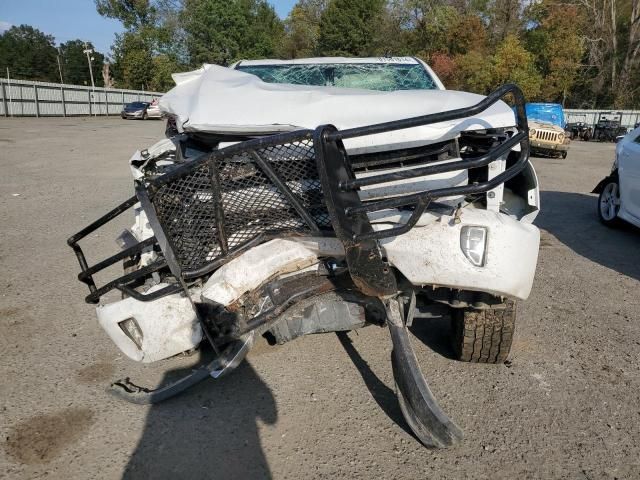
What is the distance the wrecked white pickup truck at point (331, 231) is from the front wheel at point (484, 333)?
0.03ft

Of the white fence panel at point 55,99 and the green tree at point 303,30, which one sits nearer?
the white fence panel at point 55,99

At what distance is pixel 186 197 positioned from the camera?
2.41m

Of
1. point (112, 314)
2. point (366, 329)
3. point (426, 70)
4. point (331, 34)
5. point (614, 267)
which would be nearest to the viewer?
point (112, 314)

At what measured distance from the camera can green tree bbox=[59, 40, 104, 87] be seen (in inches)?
3122

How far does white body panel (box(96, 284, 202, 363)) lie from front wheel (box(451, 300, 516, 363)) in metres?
1.50

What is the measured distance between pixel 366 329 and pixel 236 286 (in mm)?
1439

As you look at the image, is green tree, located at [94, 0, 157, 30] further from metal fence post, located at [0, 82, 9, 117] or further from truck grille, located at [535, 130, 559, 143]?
truck grille, located at [535, 130, 559, 143]

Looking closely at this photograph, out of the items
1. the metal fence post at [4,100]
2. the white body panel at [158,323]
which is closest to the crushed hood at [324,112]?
the white body panel at [158,323]

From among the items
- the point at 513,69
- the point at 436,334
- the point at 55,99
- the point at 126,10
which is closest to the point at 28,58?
the point at 126,10

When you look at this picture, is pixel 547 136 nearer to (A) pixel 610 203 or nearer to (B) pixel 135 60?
(A) pixel 610 203

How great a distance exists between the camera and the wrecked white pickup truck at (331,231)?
219 centimetres

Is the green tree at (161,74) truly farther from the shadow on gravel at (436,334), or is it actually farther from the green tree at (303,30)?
the shadow on gravel at (436,334)

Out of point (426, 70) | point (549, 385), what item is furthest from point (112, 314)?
point (426, 70)

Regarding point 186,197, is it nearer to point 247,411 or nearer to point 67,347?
point 247,411
